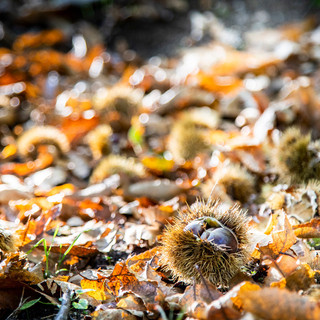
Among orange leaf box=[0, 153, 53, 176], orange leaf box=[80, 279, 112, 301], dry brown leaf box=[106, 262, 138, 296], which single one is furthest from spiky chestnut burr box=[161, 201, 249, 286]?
orange leaf box=[0, 153, 53, 176]

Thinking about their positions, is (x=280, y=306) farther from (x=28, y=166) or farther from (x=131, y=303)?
(x=28, y=166)

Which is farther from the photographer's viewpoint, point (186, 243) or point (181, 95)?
point (181, 95)

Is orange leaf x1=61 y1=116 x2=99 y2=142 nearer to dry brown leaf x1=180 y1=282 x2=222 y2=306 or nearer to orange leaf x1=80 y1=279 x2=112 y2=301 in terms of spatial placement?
orange leaf x1=80 y1=279 x2=112 y2=301

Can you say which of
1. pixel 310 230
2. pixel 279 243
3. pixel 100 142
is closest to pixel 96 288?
pixel 279 243

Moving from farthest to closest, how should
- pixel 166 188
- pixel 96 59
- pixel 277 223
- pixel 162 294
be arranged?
1. pixel 96 59
2. pixel 166 188
3. pixel 277 223
4. pixel 162 294

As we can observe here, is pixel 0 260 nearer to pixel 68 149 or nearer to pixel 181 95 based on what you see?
pixel 68 149

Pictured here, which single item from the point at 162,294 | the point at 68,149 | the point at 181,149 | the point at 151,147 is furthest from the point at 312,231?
the point at 68,149

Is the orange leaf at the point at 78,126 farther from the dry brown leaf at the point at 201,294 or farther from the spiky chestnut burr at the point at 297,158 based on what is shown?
the dry brown leaf at the point at 201,294
